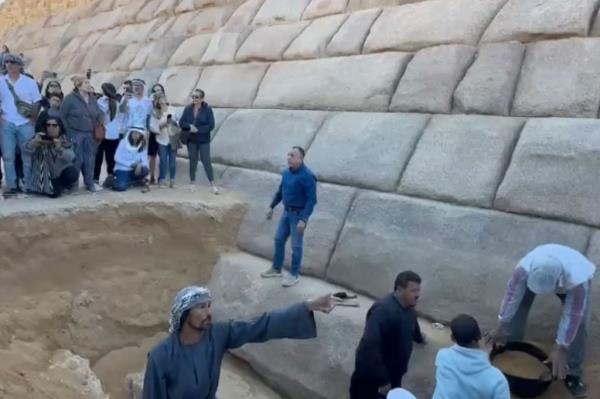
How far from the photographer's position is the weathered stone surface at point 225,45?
10289 millimetres

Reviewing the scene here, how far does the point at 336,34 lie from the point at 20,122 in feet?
12.4

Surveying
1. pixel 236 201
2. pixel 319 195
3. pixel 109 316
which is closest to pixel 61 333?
pixel 109 316

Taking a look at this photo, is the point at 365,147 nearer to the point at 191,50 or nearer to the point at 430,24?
the point at 430,24

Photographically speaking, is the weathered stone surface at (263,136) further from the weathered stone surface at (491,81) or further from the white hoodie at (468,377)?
the white hoodie at (468,377)

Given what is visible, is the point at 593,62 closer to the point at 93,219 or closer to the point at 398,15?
the point at 398,15

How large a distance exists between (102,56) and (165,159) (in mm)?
5535

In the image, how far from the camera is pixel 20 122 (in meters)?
7.60

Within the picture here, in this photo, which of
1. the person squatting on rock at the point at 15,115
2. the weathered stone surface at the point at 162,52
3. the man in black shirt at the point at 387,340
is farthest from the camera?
the weathered stone surface at the point at 162,52

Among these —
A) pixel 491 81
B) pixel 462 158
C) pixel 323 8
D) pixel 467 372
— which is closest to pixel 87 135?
pixel 323 8

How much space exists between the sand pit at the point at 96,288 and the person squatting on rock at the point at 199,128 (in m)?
0.83

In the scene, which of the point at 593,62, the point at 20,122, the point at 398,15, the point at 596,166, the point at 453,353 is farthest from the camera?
the point at 398,15

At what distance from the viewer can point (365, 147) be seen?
280 inches

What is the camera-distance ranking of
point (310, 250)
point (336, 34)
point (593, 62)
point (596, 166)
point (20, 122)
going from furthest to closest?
point (336, 34)
point (20, 122)
point (310, 250)
point (593, 62)
point (596, 166)


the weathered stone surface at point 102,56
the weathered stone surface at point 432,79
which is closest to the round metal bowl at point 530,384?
the weathered stone surface at point 432,79
